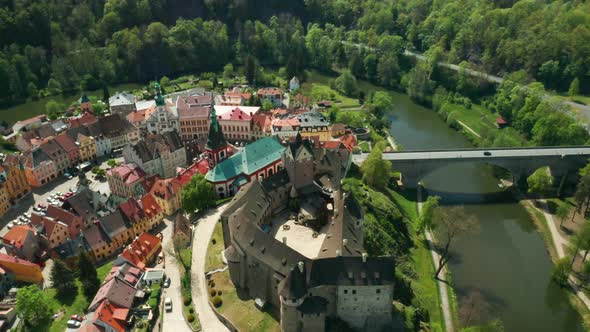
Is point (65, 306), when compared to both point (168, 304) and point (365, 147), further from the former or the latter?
point (365, 147)

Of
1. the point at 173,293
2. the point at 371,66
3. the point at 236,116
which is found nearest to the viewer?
the point at 173,293

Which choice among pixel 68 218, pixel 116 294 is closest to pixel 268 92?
pixel 68 218

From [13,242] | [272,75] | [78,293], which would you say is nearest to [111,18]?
[272,75]

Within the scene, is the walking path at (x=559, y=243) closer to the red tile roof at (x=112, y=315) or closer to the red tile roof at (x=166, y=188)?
the red tile roof at (x=112, y=315)

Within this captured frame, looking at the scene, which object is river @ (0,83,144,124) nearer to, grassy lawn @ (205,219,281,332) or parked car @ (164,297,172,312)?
parked car @ (164,297,172,312)

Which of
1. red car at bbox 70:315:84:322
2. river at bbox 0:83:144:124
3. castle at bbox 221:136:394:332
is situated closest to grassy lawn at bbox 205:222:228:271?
castle at bbox 221:136:394:332

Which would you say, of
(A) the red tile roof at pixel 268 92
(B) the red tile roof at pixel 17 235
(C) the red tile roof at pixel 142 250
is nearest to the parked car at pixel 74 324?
(C) the red tile roof at pixel 142 250

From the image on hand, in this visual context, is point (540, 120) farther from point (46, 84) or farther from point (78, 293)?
point (46, 84)
